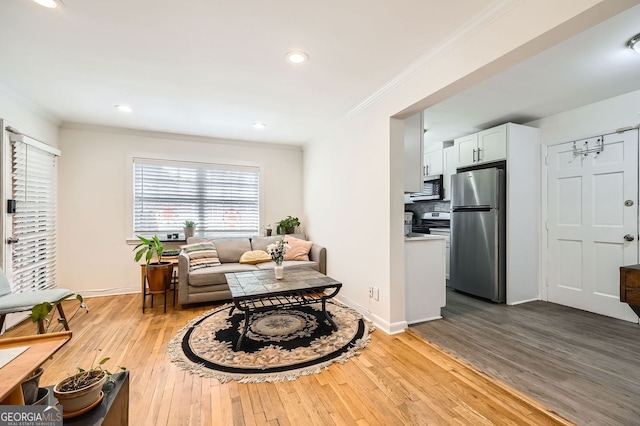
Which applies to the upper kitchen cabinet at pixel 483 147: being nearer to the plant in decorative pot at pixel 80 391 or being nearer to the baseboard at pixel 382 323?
the baseboard at pixel 382 323

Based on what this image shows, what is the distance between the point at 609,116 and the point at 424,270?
2.78 metres

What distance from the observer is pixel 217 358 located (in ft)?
7.40

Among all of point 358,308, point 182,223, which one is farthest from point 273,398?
point 182,223

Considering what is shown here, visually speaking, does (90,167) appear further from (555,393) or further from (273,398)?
(555,393)

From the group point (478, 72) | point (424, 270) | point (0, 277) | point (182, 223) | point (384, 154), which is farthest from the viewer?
point (182, 223)

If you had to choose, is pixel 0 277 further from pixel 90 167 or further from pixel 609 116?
pixel 609 116

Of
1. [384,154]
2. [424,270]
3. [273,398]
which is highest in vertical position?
[384,154]

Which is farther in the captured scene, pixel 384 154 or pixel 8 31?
pixel 384 154

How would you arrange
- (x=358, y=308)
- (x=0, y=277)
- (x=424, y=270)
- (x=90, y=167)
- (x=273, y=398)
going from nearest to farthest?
(x=273, y=398), (x=0, y=277), (x=424, y=270), (x=358, y=308), (x=90, y=167)

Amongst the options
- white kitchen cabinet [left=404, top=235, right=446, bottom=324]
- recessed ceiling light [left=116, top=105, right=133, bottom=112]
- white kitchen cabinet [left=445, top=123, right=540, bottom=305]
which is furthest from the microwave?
recessed ceiling light [left=116, top=105, right=133, bottom=112]

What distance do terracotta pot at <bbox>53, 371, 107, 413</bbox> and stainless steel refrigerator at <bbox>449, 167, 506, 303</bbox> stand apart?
410 cm

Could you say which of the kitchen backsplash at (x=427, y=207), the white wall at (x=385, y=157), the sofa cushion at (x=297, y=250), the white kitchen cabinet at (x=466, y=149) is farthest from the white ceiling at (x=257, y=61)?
the sofa cushion at (x=297, y=250)

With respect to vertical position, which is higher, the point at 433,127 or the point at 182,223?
the point at 433,127

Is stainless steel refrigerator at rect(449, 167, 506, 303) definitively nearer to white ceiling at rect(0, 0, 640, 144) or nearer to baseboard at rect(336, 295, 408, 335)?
white ceiling at rect(0, 0, 640, 144)
